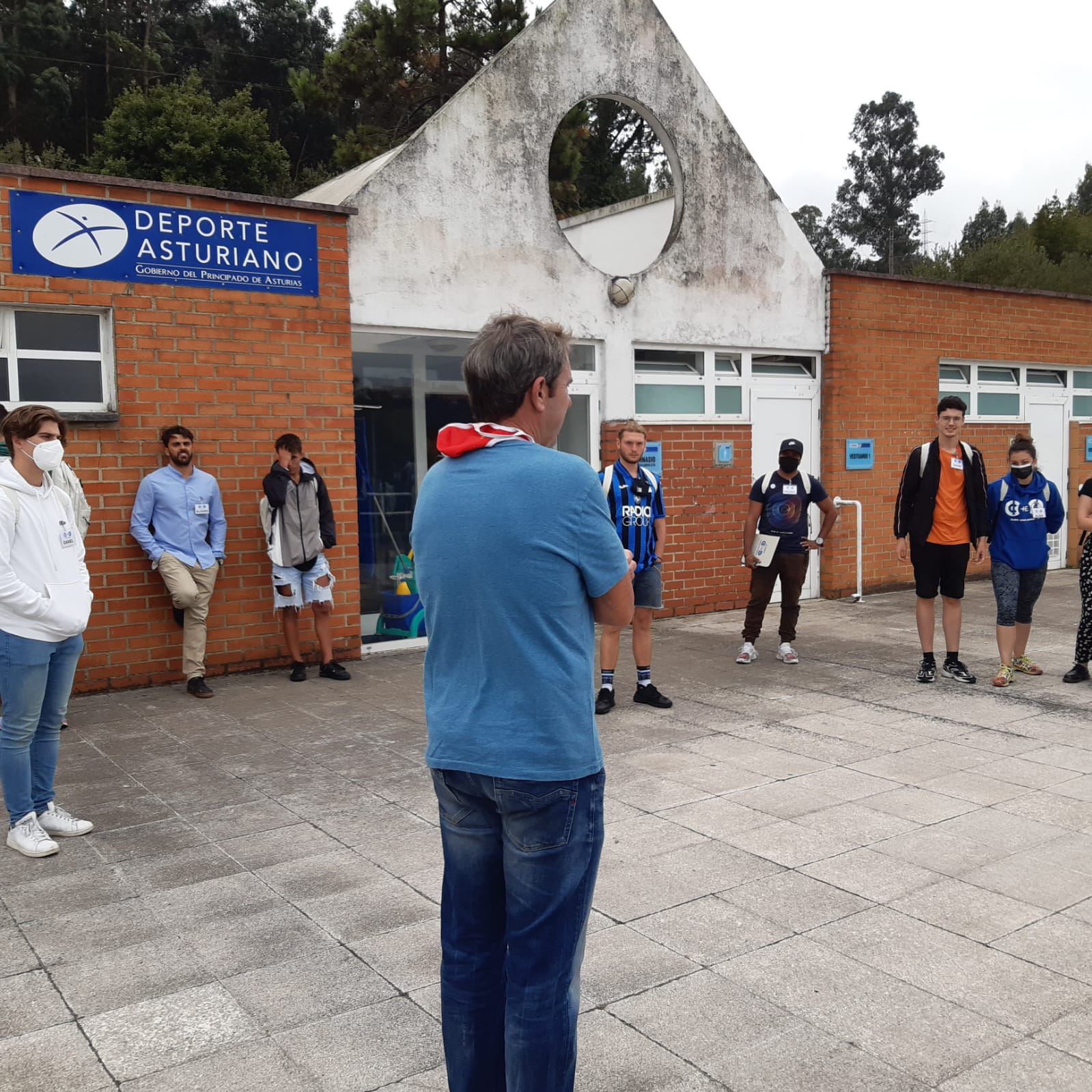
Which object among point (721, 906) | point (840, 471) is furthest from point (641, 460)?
point (721, 906)

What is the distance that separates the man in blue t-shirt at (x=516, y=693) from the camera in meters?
2.16

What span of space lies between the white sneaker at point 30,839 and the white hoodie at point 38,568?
82 cm

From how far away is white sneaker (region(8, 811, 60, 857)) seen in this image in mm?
4477

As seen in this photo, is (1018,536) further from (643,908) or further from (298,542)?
(298,542)

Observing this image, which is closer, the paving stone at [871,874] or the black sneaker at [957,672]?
the paving stone at [871,874]

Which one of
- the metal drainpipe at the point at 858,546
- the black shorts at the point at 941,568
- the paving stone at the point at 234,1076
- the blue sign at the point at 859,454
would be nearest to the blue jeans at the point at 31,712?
the paving stone at the point at 234,1076

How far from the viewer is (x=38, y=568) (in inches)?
173

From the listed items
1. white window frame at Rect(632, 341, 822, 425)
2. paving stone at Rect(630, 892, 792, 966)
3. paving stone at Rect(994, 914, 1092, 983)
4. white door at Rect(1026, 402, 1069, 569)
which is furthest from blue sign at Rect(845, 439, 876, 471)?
paving stone at Rect(630, 892, 792, 966)

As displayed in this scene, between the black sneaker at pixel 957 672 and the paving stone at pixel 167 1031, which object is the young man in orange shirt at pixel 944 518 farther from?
the paving stone at pixel 167 1031

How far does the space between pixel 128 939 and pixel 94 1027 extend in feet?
2.00

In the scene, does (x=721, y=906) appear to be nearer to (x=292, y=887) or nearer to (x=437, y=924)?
(x=437, y=924)

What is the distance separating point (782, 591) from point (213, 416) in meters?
4.58

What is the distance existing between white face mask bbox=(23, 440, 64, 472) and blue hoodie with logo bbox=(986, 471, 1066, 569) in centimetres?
604

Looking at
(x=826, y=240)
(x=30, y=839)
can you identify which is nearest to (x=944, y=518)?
(x=30, y=839)
